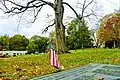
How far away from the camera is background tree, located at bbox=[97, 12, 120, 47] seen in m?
46.9

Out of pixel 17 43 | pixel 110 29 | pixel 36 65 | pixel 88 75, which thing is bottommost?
pixel 36 65

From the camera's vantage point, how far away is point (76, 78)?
10.8ft

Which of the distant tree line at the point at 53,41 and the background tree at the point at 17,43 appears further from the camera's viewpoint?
the background tree at the point at 17,43

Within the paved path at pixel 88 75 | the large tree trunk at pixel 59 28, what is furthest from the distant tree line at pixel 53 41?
the paved path at pixel 88 75

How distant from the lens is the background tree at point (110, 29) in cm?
4688

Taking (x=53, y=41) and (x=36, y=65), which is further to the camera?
(x=53, y=41)

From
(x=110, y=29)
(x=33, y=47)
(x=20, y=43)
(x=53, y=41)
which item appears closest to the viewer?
(x=110, y=29)

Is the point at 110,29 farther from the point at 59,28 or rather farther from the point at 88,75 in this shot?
the point at 88,75

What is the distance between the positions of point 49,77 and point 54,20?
60.2 ft

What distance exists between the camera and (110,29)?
1884 inches

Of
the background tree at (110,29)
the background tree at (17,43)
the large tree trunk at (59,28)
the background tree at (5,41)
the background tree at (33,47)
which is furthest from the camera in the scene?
the background tree at (17,43)

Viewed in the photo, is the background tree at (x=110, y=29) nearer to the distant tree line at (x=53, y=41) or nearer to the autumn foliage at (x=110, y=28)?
the autumn foliage at (x=110, y=28)

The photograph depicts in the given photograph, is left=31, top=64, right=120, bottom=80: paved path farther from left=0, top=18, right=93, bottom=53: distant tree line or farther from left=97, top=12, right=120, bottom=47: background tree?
left=97, top=12, right=120, bottom=47: background tree

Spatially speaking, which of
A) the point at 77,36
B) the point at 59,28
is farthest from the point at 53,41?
the point at 59,28
